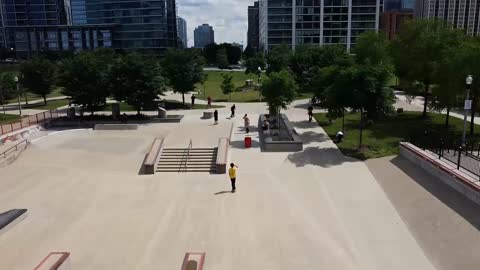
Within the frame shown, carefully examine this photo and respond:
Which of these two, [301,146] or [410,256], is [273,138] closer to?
[301,146]

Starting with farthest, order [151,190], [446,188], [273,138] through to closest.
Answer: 1. [273,138]
2. [151,190]
3. [446,188]

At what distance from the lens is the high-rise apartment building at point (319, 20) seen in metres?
135

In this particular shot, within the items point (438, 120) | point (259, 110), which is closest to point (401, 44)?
point (438, 120)

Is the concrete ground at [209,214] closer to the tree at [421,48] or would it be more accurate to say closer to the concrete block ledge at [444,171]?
the concrete block ledge at [444,171]

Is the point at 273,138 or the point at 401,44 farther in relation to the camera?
the point at 401,44

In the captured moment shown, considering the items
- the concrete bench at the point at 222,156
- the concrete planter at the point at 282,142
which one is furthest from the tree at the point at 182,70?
the concrete bench at the point at 222,156

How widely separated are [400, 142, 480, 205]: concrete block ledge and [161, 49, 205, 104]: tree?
25047 mm

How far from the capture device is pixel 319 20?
138 m

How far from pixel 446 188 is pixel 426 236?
4352 mm

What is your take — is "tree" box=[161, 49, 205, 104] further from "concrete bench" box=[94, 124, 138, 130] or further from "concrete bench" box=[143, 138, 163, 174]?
"concrete bench" box=[143, 138, 163, 174]

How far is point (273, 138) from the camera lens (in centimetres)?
2639

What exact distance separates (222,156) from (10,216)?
10243 mm

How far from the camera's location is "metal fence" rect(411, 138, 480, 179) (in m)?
16.8

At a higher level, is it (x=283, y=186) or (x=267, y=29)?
(x=267, y=29)
